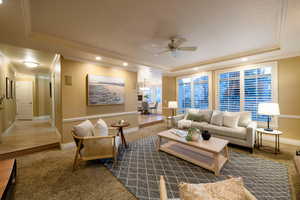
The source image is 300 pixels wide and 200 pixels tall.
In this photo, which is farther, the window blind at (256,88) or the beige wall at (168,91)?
the beige wall at (168,91)

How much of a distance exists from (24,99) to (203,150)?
8.36 meters

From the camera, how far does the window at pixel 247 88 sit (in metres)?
3.63

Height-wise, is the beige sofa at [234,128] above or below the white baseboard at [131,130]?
above

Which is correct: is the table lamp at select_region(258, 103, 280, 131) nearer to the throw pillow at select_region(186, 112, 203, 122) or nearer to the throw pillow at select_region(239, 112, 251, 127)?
the throw pillow at select_region(239, 112, 251, 127)

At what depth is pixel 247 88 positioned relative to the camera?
13.1 feet

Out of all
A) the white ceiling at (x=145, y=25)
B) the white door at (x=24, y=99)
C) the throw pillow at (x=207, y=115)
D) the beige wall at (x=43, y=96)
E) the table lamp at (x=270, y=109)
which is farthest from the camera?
the beige wall at (x=43, y=96)

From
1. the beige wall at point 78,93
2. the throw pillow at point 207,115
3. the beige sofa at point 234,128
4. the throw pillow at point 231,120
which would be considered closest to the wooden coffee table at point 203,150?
the beige sofa at point 234,128

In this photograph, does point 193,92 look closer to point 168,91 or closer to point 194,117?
point 168,91

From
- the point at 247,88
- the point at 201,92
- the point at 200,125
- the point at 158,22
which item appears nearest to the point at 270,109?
the point at 247,88

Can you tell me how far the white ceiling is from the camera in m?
1.72

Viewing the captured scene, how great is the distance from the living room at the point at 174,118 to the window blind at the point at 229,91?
0.03 meters

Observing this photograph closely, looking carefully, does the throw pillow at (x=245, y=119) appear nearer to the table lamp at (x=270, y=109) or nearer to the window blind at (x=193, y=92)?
the table lamp at (x=270, y=109)

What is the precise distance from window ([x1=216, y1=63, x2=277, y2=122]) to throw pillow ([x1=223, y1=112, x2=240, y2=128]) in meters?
0.87

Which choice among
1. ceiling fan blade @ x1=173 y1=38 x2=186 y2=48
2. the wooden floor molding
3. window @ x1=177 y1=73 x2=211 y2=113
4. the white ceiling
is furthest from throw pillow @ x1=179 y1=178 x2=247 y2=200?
window @ x1=177 y1=73 x2=211 y2=113
